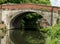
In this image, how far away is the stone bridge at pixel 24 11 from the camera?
1194 inches

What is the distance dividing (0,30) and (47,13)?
4839 millimetres

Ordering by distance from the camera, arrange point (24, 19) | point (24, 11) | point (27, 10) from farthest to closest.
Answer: point (24, 19) < point (24, 11) < point (27, 10)

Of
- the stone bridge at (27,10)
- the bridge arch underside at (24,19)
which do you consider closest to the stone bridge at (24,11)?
the stone bridge at (27,10)

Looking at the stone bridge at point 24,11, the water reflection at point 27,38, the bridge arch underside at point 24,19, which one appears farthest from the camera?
the bridge arch underside at point 24,19

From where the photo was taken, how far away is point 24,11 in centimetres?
3188

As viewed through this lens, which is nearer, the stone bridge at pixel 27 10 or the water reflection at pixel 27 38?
the water reflection at pixel 27 38

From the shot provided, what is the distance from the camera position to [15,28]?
35219 mm

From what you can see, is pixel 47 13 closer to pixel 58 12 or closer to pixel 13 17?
pixel 58 12

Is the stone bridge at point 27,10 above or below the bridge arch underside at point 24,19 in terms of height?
above

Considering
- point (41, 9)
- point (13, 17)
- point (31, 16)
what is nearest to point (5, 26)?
point (13, 17)

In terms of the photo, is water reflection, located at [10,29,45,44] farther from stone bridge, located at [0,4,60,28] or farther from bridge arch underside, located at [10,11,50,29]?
bridge arch underside, located at [10,11,50,29]

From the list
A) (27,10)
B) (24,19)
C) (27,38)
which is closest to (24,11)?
(27,10)

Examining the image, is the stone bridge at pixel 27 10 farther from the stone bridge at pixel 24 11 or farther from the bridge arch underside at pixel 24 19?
the bridge arch underside at pixel 24 19

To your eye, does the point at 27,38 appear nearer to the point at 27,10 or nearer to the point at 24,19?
A: the point at 27,10
